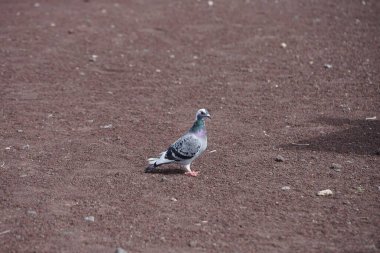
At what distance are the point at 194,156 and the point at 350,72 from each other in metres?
4.81

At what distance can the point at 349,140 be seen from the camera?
26.2 ft

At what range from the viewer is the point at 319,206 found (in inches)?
244

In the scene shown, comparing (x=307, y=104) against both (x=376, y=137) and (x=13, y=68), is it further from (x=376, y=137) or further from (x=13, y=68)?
(x=13, y=68)

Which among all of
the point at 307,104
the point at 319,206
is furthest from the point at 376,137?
the point at 319,206

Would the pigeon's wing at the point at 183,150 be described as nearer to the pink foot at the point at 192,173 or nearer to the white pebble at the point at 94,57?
the pink foot at the point at 192,173

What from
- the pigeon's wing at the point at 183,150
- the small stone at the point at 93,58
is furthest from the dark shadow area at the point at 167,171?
the small stone at the point at 93,58

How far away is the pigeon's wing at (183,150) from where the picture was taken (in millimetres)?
6844

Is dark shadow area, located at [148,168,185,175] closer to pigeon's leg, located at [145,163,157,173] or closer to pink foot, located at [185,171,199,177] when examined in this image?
pigeon's leg, located at [145,163,157,173]

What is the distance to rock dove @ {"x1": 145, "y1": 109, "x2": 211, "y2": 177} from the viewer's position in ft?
22.5

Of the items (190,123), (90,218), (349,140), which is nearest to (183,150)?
(90,218)

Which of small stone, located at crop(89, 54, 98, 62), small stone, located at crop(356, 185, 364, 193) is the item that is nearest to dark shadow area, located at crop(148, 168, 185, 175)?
small stone, located at crop(356, 185, 364, 193)

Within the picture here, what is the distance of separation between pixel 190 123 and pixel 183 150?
6.47ft

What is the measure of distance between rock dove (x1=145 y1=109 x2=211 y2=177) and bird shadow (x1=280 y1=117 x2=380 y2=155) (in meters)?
1.31

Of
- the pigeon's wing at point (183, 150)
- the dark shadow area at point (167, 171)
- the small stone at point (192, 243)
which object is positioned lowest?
the dark shadow area at point (167, 171)
